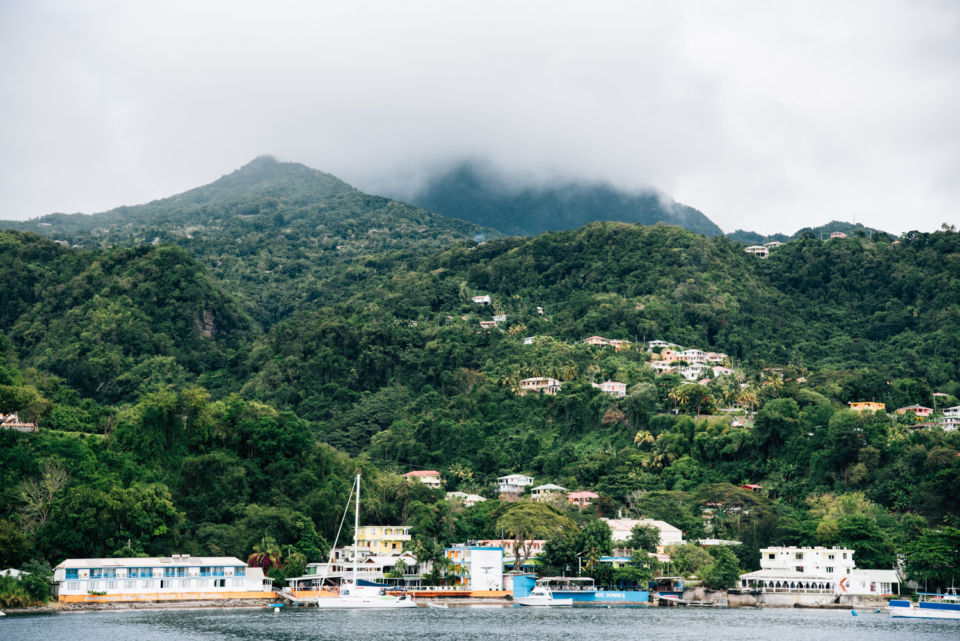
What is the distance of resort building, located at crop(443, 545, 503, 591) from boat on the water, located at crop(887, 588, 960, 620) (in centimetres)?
2619

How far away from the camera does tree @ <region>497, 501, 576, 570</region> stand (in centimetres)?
7738

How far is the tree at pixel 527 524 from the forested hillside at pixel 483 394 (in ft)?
2.84

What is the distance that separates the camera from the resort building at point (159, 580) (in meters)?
65.0

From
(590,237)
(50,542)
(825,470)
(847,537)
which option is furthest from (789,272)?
(50,542)

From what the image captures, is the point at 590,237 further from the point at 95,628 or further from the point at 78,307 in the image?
the point at 95,628

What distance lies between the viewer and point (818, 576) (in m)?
78.0

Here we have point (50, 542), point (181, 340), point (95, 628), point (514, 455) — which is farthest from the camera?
point (181, 340)

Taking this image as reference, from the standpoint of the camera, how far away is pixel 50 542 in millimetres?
66688

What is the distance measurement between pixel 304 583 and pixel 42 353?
56.6m

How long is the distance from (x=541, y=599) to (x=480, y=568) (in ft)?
15.5

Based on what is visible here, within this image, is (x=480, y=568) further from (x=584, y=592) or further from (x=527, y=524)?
(x=584, y=592)

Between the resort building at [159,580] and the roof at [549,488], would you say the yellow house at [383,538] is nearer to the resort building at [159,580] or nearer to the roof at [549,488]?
the resort building at [159,580]

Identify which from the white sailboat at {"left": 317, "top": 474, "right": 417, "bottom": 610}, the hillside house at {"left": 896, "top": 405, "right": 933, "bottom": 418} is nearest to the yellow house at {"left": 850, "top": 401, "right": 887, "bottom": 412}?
the hillside house at {"left": 896, "top": 405, "right": 933, "bottom": 418}

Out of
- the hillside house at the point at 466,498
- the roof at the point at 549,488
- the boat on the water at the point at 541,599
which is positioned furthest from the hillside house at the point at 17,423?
the roof at the point at 549,488
